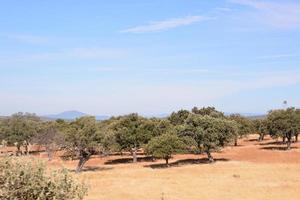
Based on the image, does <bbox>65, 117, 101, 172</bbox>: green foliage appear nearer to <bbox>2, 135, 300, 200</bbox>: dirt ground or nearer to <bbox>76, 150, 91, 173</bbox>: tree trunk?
<bbox>76, 150, 91, 173</bbox>: tree trunk

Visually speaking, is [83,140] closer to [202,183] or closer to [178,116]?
[202,183]

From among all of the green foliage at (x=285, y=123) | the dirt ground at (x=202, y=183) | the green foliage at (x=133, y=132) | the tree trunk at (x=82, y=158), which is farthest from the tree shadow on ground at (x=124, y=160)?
the green foliage at (x=285, y=123)

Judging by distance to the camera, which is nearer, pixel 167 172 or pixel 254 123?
pixel 167 172

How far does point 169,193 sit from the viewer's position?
46500mm

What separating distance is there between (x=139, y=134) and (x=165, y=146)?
12719 mm

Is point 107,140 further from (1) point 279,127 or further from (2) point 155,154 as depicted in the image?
(1) point 279,127

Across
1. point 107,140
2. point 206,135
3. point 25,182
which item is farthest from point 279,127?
point 25,182

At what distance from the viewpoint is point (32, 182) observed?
1878 cm

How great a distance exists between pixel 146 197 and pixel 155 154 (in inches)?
1225

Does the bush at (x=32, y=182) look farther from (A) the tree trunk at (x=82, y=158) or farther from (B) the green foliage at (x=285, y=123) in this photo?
(B) the green foliage at (x=285, y=123)

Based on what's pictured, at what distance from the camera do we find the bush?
1831 cm

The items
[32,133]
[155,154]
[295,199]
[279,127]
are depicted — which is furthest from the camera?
[32,133]

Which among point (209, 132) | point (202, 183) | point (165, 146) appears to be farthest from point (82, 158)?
point (209, 132)

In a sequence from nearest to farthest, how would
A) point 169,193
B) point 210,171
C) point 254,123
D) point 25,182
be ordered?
point 25,182
point 169,193
point 210,171
point 254,123
